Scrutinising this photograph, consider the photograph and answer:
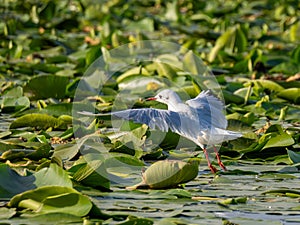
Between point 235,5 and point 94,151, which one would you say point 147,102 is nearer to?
point 94,151

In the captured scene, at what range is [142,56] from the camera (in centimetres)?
825

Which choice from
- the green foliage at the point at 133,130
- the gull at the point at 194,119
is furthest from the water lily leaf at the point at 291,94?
the gull at the point at 194,119

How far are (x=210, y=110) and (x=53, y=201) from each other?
1931mm

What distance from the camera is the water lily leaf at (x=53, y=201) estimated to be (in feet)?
10.5

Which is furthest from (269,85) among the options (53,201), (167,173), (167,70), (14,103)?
(53,201)

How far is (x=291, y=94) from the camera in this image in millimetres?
6207

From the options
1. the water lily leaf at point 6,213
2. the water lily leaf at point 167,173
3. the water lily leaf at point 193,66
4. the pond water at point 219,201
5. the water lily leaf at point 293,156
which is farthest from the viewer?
the water lily leaf at point 193,66

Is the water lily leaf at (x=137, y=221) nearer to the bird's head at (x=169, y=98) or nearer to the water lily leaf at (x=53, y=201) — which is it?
the water lily leaf at (x=53, y=201)

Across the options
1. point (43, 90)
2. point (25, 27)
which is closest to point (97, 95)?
point (43, 90)

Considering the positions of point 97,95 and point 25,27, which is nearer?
point 97,95

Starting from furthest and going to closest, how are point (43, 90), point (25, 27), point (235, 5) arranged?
1. point (235, 5)
2. point (25, 27)
3. point (43, 90)

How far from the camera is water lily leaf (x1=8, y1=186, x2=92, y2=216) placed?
3.20m

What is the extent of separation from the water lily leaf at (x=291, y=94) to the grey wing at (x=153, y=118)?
1791 mm

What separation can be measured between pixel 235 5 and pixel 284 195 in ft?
29.2
